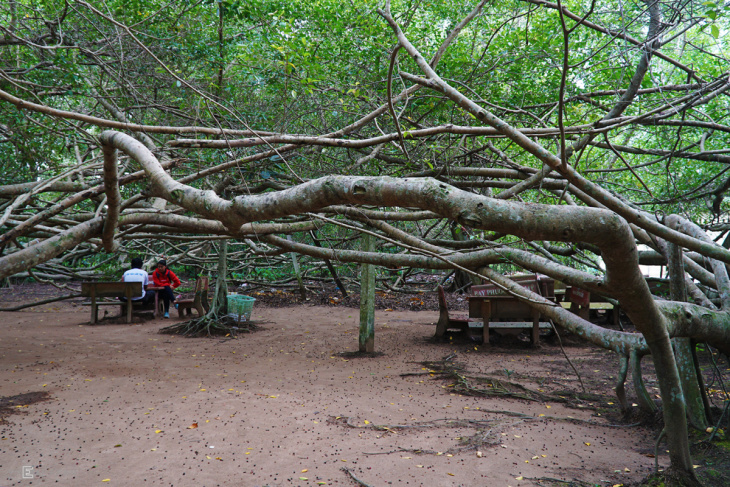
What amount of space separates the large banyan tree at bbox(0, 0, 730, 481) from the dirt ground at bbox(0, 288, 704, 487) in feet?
3.21

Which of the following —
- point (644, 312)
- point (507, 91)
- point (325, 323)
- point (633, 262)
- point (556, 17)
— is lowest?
point (325, 323)

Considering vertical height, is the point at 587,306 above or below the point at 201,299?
above

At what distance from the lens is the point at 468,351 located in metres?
8.35

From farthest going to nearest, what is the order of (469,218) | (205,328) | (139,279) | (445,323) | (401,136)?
(139,279)
(205,328)
(445,323)
(401,136)
(469,218)

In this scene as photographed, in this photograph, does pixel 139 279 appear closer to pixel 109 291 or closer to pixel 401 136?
pixel 109 291

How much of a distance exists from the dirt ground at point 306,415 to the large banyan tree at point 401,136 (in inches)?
38.5

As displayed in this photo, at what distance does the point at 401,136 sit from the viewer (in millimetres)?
3449

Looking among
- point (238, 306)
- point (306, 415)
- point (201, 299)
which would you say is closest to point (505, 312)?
point (306, 415)

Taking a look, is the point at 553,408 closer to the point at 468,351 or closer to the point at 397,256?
the point at 397,256

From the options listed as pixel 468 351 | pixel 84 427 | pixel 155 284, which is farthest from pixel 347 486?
pixel 155 284

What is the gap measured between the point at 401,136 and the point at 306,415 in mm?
3032

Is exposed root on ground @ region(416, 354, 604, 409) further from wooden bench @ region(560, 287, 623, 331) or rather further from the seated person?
the seated person

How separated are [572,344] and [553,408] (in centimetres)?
397

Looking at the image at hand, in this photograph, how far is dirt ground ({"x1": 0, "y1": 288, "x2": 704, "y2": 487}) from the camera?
12.2 feet
